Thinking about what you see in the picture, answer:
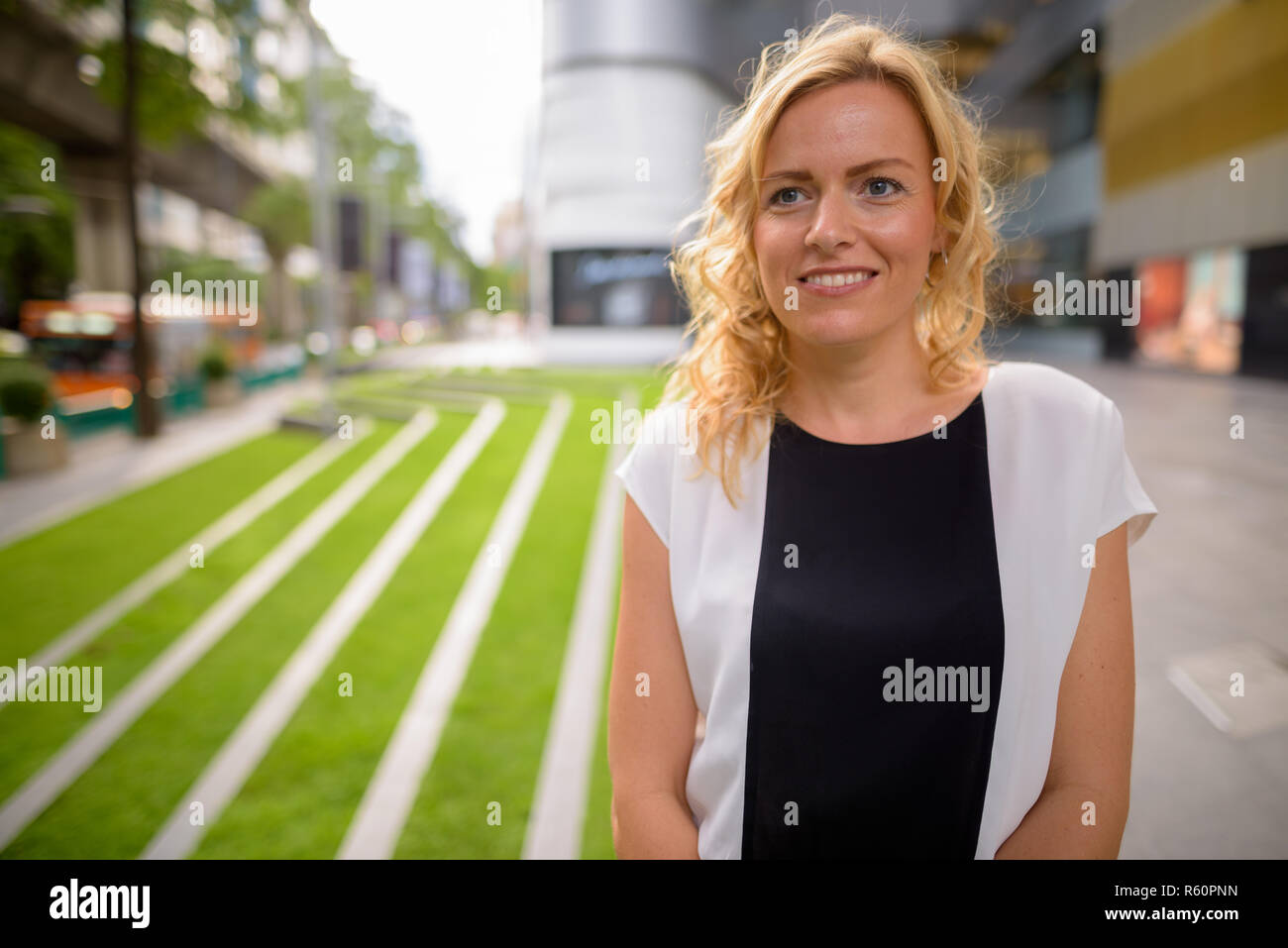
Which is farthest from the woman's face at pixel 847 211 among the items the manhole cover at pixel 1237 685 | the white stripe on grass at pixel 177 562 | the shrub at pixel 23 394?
the shrub at pixel 23 394

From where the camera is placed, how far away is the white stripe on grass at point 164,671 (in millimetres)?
2910

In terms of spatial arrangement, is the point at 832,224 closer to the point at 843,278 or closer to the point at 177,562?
the point at 843,278

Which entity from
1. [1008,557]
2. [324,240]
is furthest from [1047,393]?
[324,240]

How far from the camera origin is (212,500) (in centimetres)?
784

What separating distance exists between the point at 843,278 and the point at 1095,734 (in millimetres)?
745

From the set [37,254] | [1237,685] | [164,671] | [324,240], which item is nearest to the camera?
[1237,685]

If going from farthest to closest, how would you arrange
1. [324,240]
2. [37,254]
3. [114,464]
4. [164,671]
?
[37,254]
[324,240]
[114,464]
[164,671]

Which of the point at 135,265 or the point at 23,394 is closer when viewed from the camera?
the point at 23,394

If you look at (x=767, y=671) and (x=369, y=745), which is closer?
(x=767, y=671)

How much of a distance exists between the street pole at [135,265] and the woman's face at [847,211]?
36.8 feet

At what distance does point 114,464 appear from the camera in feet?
31.6

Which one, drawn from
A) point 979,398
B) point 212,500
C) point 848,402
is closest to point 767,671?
point 848,402
